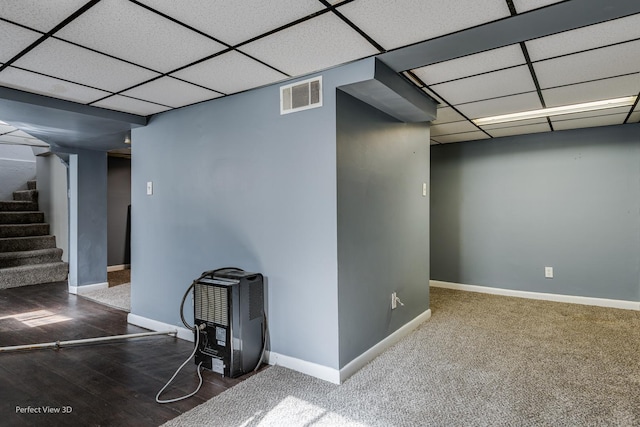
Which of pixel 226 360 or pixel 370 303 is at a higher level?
pixel 370 303

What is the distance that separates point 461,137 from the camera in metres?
4.74

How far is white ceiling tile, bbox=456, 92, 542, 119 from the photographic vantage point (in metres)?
3.05

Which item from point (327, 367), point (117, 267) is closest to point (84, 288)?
point (117, 267)

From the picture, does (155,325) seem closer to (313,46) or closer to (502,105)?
(313,46)

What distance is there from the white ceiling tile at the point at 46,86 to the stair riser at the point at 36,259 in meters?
4.07

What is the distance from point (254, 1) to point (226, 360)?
2.15 m

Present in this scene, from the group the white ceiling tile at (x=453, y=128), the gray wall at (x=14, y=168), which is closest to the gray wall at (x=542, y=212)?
the white ceiling tile at (x=453, y=128)

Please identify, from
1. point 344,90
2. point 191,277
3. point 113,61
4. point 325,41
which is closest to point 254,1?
point 325,41

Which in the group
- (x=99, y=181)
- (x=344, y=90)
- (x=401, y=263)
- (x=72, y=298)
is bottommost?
(x=72, y=298)

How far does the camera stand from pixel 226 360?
2492 mm

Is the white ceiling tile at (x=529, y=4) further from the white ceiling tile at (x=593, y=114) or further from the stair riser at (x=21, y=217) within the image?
the stair riser at (x=21, y=217)

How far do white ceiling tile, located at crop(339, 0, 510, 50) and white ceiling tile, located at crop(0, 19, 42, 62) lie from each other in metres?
1.59

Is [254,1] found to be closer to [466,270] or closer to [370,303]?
[370,303]

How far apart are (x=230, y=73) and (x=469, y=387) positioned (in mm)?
2551
